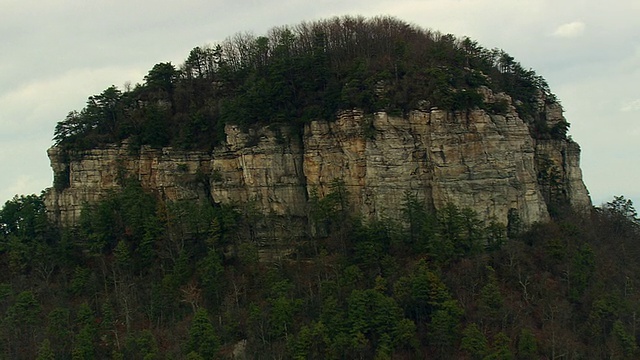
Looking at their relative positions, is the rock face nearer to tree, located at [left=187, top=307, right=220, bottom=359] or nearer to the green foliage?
the green foliage

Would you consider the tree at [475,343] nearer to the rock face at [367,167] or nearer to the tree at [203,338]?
the rock face at [367,167]

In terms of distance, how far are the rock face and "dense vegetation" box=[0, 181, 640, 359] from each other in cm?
137

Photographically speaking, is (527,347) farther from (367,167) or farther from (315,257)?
(367,167)

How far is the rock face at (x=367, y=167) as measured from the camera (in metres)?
42.9

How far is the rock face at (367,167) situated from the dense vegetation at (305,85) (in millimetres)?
1002

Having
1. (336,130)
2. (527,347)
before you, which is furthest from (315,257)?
(527,347)

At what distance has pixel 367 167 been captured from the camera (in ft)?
144

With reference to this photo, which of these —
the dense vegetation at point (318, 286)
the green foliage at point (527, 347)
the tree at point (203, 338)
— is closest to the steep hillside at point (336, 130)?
the dense vegetation at point (318, 286)

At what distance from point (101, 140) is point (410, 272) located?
87.5 ft

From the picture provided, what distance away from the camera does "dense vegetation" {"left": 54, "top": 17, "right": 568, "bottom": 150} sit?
44062 mm

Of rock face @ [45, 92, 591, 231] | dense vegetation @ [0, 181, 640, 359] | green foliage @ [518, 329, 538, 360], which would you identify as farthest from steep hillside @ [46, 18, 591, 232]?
green foliage @ [518, 329, 538, 360]

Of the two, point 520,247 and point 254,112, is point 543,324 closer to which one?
point 520,247

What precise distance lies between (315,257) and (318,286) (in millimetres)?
2973

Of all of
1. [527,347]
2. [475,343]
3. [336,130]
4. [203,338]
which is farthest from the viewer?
[336,130]
